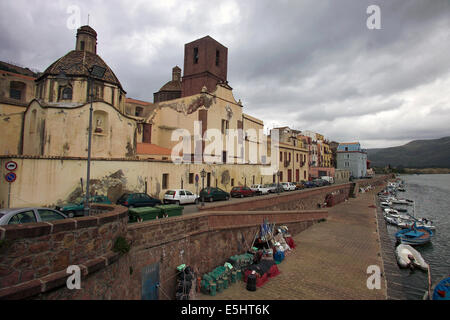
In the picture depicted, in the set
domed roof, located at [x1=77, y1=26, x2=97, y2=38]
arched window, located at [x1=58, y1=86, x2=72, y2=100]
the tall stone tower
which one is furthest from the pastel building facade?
arched window, located at [x1=58, y1=86, x2=72, y2=100]

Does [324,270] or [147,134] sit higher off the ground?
[147,134]

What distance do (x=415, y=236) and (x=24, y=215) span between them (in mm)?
29391

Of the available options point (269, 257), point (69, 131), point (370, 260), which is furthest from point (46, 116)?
point (370, 260)

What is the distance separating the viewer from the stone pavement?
421 inches

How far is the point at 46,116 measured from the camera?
53.8ft

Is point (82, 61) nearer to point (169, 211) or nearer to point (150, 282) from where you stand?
point (169, 211)

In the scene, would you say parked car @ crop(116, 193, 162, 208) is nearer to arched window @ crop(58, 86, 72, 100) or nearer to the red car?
the red car

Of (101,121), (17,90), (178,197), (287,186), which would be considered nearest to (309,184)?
(287,186)

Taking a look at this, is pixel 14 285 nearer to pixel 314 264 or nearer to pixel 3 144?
pixel 314 264

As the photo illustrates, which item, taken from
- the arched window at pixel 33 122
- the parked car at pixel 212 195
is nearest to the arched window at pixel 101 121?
the arched window at pixel 33 122

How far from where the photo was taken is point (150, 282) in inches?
349

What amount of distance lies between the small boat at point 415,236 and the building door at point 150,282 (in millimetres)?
24022

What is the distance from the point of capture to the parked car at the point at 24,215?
5.47 meters

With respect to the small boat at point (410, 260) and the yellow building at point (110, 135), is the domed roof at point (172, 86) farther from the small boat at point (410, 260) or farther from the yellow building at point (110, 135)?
the small boat at point (410, 260)
